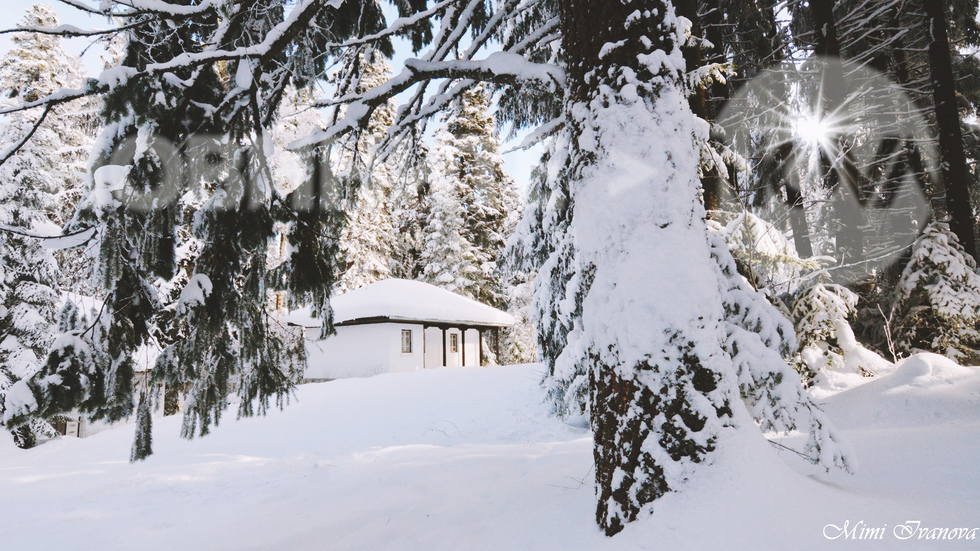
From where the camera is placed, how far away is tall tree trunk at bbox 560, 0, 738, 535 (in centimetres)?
229

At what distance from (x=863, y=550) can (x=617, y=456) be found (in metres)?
1.02

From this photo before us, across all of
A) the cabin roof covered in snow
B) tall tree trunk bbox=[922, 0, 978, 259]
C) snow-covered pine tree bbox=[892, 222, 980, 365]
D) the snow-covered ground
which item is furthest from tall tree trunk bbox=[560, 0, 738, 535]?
the cabin roof covered in snow

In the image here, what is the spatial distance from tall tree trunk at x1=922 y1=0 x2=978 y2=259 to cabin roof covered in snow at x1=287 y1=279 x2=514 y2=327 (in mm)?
16513

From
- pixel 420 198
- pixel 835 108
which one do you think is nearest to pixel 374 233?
pixel 420 198

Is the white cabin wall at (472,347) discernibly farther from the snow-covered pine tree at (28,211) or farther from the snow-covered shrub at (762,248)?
the snow-covered shrub at (762,248)

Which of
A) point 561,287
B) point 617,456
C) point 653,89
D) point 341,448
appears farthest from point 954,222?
point 341,448

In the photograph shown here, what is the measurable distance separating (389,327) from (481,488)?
16921mm

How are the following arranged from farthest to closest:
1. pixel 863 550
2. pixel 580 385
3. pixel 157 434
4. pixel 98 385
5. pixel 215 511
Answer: pixel 157 434
pixel 215 511
pixel 580 385
pixel 98 385
pixel 863 550

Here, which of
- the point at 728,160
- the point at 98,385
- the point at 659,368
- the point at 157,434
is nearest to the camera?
the point at 659,368

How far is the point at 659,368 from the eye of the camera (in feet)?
7.61

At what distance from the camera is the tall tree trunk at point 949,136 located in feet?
26.1

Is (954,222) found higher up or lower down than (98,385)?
higher up

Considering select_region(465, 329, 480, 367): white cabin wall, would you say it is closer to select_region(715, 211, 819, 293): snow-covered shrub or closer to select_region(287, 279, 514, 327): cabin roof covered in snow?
select_region(287, 279, 514, 327): cabin roof covered in snow

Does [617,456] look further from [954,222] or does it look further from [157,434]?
[157,434]
